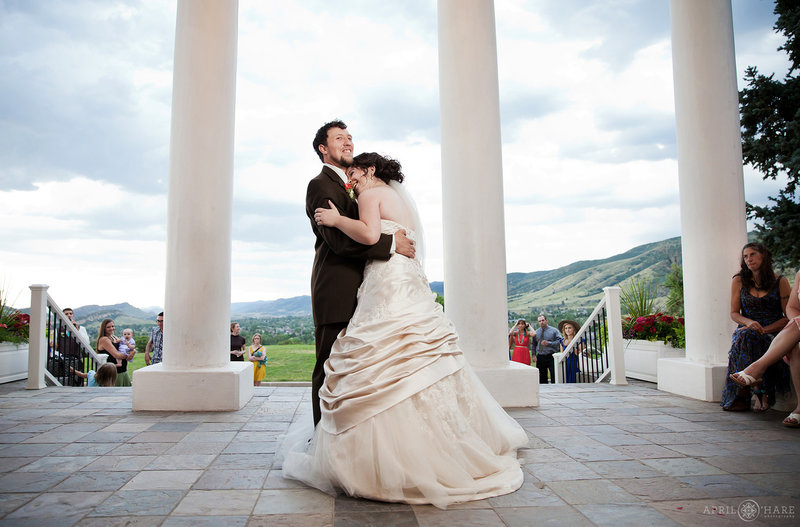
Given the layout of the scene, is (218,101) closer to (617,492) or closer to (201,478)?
(201,478)

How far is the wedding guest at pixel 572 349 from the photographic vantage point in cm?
959

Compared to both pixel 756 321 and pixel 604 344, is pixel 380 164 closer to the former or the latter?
pixel 756 321

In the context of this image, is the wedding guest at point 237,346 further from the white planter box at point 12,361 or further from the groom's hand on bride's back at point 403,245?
the groom's hand on bride's back at point 403,245

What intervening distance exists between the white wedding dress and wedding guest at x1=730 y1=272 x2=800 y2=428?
292 cm

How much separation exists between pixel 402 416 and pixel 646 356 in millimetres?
6674

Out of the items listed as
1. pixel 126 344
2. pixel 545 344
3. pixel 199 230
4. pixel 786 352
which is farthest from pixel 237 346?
pixel 786 352

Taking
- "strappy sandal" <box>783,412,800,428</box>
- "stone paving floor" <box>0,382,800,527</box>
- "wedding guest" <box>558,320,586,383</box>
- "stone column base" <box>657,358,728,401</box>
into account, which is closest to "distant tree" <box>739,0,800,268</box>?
"wedding guest" <box>558,320,586,383</box>

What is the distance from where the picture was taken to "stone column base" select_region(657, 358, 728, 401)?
5.64 m

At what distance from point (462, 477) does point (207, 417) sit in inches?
126

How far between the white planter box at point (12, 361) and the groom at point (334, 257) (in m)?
6.94

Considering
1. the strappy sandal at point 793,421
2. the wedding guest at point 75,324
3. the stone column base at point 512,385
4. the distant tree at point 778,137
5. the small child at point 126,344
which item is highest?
the distant tree at point 778,137

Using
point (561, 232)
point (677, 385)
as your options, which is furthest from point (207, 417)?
point (561, 232)

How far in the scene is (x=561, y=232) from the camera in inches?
1939

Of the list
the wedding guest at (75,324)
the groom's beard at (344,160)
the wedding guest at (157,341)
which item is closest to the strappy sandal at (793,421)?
the groom's beard at (344,160)
